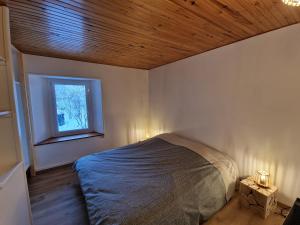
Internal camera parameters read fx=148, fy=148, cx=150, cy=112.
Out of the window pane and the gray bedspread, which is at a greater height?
the window pane

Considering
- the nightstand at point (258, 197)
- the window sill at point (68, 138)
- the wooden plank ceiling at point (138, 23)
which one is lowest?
the nightstand at point (258, 197)

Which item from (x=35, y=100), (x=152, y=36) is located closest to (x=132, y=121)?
(x=35, y=100)

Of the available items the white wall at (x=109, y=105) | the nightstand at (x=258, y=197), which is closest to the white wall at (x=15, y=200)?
the white wall at (x=109, y=105)

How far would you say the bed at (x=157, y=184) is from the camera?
4.19 feet

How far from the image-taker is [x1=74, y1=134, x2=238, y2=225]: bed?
50.3 inches

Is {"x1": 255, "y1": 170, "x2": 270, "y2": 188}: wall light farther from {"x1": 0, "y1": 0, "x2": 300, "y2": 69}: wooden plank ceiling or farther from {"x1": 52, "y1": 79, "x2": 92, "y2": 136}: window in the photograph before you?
{"x1": 52, "y1": 79, "x2": 92, "y2": 136}: window

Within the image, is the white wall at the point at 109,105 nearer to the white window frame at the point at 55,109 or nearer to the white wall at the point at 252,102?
the white window frame at the point at 55,109

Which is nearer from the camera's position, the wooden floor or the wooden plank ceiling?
the wooden plank ceiling

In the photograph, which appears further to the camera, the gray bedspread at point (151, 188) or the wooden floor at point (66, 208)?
the wooden floor at point (66, 208)

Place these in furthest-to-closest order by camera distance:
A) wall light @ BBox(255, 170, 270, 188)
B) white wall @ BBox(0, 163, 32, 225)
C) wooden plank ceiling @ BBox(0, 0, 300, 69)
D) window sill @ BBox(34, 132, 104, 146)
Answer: window sill @ BBox(34, 132, 104, 146), wall light @ BBox(255, 170, 270, 188), wooden plank ceiling @ BBox(0, 0, 300, 69), white wall @ BBox(0, 163, 32, 225)

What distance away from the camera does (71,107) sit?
3258 mm

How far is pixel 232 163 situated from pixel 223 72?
52.5 inches

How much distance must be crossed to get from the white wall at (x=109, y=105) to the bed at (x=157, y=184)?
99 centimetres

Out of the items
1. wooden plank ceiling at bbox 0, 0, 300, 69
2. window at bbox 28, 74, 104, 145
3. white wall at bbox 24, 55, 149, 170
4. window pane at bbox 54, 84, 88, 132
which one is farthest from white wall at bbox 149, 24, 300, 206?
window pane at bbox 54, 84, 88, 132
